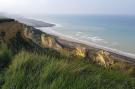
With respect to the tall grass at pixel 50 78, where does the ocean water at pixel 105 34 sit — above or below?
below

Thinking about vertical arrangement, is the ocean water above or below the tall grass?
below

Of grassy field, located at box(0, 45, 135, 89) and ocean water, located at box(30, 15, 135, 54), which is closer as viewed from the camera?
grassy field, located at box(0, 45, 135, 89)

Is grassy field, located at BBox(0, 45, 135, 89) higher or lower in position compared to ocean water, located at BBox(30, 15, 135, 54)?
higher

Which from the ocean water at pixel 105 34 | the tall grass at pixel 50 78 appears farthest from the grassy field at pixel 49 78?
the ocean water at pixel 105 34

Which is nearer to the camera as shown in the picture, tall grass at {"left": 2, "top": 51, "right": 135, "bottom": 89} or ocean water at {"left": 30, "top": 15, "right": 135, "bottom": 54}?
tall grass at {"left": 2, "top": 51, "right": 135, "bottom": 89}

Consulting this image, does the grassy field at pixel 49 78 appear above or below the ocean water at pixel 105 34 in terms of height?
above

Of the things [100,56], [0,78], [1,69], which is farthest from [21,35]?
[0,78]

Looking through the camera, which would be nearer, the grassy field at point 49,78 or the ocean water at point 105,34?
the grassy field at point 49,78

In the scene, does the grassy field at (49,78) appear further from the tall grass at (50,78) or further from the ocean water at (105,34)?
the ocean water at (105,34)

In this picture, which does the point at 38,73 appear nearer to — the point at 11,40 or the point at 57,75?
the point at 57,75

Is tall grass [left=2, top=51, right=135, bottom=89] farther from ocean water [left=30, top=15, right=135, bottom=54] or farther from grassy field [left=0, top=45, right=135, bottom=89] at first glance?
ocean water [left=30, top=15, right=135, bottom=54]

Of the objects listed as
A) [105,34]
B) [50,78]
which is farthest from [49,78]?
[105,34]

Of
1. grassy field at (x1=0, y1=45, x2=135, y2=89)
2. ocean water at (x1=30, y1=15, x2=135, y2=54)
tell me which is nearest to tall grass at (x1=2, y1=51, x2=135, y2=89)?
grassy field at (x1=0, y1=45, x2=135, y2=89)

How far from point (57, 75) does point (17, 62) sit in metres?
1.05
